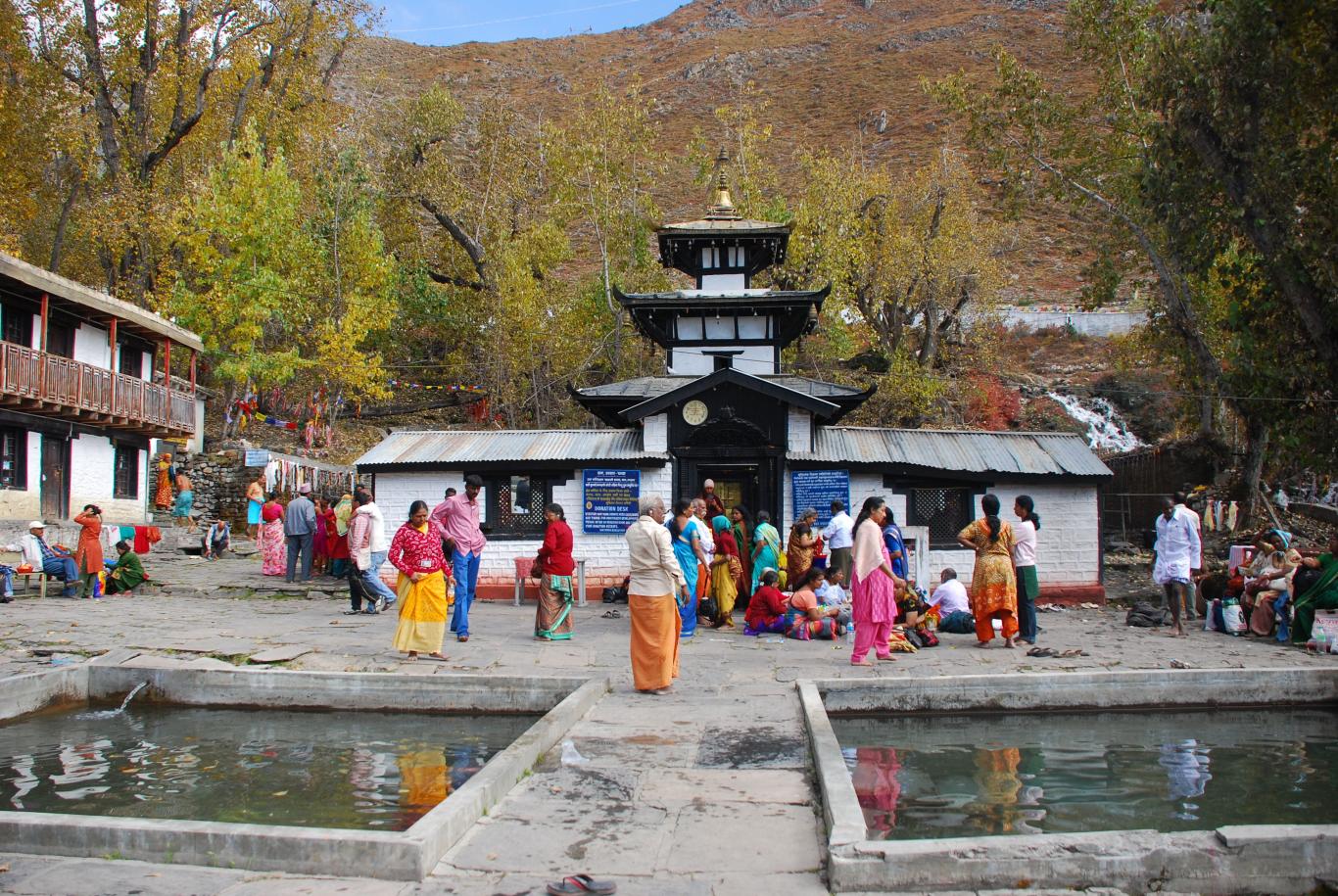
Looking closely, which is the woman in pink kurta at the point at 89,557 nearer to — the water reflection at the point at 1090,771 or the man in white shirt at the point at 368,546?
the man in white shirt at the point at 368,546

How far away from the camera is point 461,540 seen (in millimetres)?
12602

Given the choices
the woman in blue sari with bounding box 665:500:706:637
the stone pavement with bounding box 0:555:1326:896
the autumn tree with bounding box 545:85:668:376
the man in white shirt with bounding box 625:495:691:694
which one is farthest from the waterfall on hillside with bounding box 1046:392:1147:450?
the man in white shirt with bounding box 625:495:691:694

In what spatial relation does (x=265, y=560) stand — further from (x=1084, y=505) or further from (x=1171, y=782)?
(x=1171, y=782)

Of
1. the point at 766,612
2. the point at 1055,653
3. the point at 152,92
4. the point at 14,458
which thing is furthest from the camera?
the point at 152,92

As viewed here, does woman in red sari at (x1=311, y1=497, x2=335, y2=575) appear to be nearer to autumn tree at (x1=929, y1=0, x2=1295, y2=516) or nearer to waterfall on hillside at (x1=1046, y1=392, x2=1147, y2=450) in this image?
autumn tree at (x1=929, y1=0, x2=1295, y2=516)

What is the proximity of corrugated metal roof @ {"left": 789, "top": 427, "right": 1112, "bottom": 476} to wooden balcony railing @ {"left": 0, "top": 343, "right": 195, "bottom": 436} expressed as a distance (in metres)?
16.2

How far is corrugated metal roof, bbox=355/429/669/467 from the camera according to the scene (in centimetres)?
1798

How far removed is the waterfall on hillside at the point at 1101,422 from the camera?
41406 millimetres

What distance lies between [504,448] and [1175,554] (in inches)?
424

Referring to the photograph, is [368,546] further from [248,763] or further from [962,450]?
[962,450]

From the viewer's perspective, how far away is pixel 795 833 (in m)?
5.46

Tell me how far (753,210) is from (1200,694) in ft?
92.9

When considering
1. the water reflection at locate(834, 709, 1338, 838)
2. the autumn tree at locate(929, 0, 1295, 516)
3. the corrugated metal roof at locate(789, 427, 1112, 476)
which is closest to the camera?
the water reflection at locate(834, 709, 1338, 838)

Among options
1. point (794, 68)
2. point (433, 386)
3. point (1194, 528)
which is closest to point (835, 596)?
point (1194, 528)
